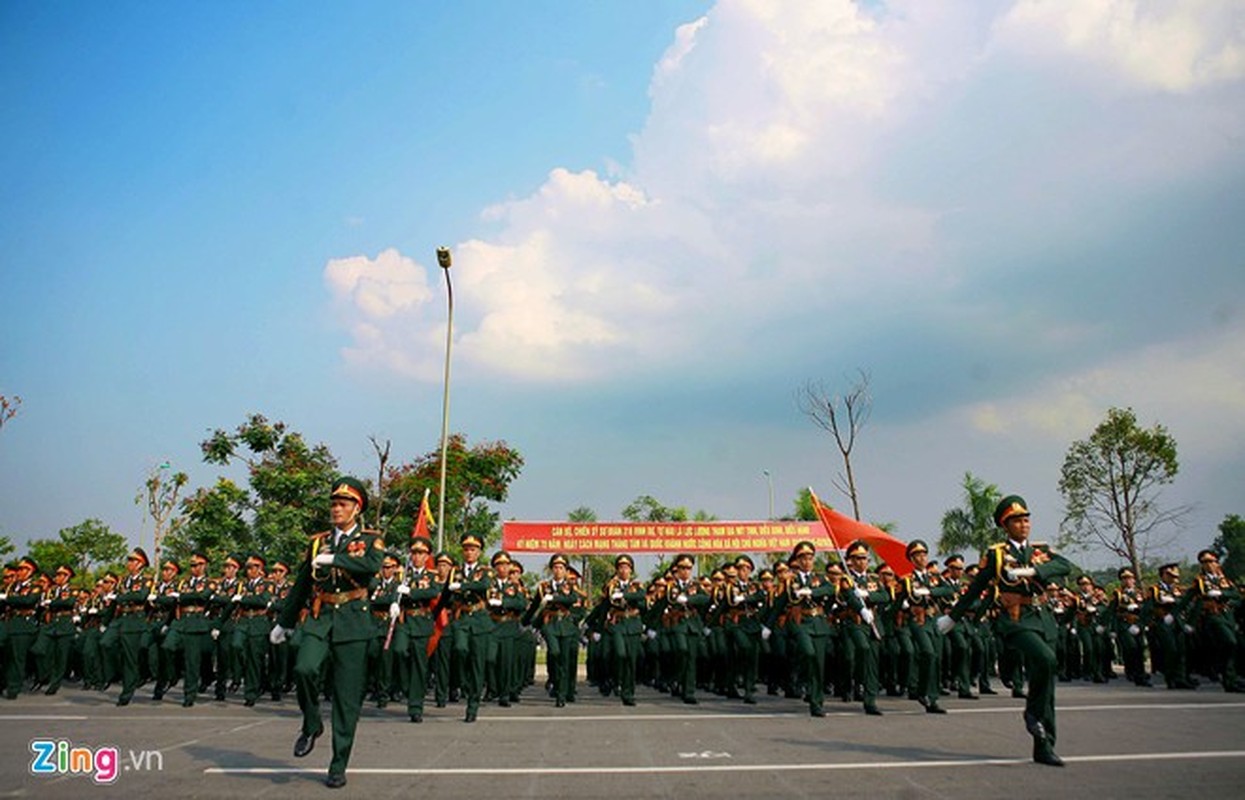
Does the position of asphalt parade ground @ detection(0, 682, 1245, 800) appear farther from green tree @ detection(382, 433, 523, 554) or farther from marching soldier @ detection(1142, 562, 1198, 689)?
green tree @ detection(382, 433, 523, 554)

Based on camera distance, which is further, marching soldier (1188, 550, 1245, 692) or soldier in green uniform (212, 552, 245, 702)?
marching soldier (1188, 550, 1245, 692)

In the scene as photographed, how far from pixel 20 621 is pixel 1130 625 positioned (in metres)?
20.7

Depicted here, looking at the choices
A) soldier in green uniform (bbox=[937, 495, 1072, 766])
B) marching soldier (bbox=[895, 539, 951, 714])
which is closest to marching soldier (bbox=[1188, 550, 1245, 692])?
marching soldier (bbox=[895, 539, 951, 714])

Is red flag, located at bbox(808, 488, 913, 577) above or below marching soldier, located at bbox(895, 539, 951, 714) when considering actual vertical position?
above

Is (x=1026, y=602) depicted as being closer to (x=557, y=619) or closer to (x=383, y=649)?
(x=557, y=619)

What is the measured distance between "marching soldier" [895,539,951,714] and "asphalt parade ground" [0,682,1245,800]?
0.45 m

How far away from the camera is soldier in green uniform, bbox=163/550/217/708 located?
11992 millimetres

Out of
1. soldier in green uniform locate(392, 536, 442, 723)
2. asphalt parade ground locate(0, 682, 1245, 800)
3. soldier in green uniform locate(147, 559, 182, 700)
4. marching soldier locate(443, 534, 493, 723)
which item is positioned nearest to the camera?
asphalt parade ground locate(0, 682, 1245, 800)

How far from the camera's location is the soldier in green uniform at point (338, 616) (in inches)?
261

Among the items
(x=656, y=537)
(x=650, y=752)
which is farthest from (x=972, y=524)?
(x=650, y=752)

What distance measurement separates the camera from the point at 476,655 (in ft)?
36.8

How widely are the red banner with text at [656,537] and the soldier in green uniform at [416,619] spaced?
13886mm

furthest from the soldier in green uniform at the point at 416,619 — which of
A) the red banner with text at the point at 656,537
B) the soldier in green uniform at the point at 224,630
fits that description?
the red banner with text at the point at 656,537

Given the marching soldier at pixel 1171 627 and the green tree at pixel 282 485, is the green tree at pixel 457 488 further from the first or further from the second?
the marching soldier at pixel 1171 627
